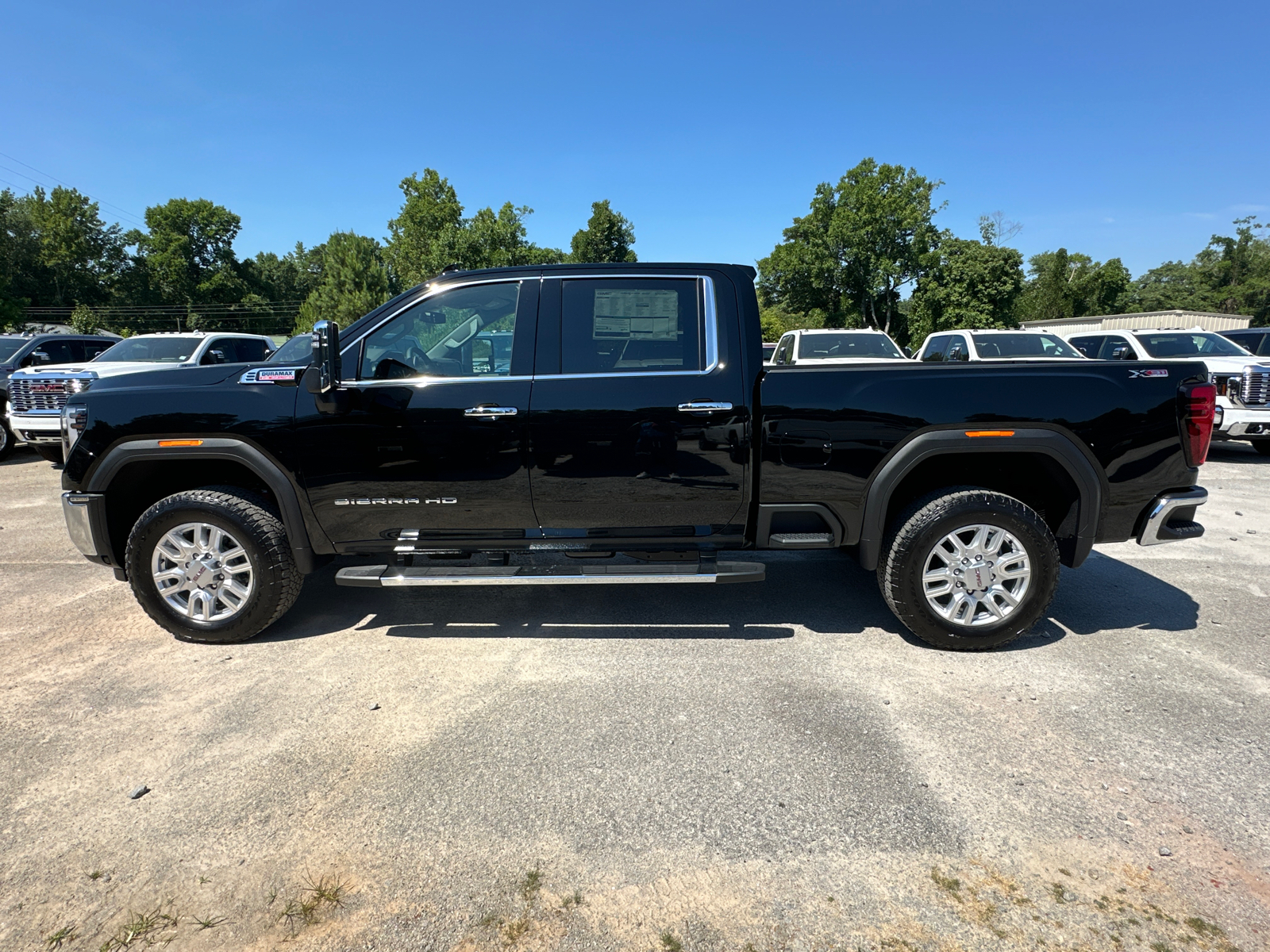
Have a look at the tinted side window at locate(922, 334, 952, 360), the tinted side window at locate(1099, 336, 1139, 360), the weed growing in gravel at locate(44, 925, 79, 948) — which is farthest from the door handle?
the tinted side window at locate(1099, 336, 1139, 360)

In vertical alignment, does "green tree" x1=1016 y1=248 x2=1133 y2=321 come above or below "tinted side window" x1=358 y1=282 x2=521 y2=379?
above

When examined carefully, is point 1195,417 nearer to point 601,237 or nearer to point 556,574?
point 556,574

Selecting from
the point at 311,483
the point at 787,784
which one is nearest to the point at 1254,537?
the point at 787,784

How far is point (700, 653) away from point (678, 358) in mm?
1619

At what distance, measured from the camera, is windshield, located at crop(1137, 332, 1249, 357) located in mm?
11047

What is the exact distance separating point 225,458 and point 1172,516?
5072 millimetres

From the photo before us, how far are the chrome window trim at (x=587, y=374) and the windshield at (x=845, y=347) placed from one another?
8.66m

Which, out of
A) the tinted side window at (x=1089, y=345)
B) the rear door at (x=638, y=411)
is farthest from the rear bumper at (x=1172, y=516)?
the tinted side window at (x=1089, y=345)

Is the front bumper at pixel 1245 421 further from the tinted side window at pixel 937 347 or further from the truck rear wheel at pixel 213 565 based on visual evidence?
the truck rear wheel at pixel 213 565

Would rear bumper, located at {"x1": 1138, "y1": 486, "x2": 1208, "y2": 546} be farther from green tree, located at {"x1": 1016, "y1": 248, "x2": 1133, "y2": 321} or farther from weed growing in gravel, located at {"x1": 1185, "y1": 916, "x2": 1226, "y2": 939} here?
green tree, located at {"x1": 1016, "y1": 248, "x2": 1133, "y2": 321}

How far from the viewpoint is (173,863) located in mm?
2258

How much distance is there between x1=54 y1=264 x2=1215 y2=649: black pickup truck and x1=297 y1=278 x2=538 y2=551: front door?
0.04ft

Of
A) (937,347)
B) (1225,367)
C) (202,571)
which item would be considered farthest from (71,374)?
(1225,367)

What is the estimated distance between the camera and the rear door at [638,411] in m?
3.56
